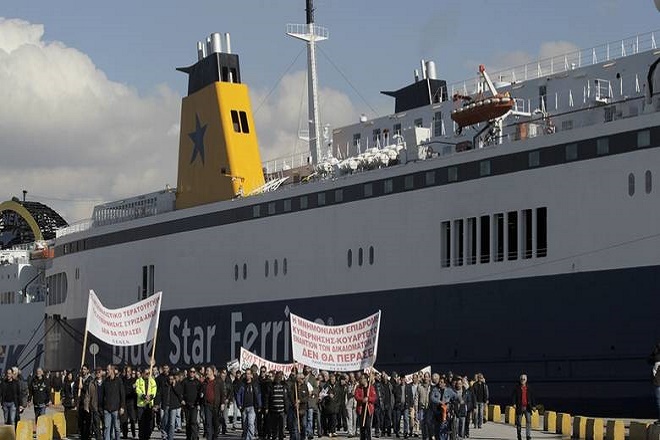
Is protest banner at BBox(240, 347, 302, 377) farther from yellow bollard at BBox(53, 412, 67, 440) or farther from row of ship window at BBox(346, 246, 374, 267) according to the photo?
row of ship window at BBox(346, 246, 374, 267)

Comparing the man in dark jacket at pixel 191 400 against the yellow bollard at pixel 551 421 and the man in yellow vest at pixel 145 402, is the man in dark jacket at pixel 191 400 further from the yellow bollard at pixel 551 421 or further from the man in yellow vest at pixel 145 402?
the yellow bollard at pixel 551 421

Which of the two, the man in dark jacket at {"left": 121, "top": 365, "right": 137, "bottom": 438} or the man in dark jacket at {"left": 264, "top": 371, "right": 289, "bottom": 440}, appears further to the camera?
the man in dark jacket at {"left": 121, "top": 365, "right": 137, "bottom": 438}

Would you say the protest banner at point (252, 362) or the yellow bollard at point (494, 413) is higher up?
the protest banner at point (252, 362)

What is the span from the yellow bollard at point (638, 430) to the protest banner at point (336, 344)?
230 inches

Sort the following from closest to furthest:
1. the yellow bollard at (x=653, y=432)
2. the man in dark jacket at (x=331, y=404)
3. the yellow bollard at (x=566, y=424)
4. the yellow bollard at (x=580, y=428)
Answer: the yellow bollard at (x=653, y=432), the yellow bollard at (x=580, y=428), the yellow bollard at (x=566, y=424), the man in dark jacket at (x=331, y=404)

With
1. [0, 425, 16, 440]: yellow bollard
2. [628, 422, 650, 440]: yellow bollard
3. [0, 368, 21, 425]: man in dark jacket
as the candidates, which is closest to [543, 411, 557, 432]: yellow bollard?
[628, 422, 650, 440]: yellow bollard

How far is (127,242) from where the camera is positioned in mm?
54750

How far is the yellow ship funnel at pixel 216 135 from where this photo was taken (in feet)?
160

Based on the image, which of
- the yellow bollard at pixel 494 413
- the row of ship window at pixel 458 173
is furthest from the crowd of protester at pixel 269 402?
the row of ship window at pixel 458 173

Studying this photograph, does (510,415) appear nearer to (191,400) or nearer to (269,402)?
(269,402)

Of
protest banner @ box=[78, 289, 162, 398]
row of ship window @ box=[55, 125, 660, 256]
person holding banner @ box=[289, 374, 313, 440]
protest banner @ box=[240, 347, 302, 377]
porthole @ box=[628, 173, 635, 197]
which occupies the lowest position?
person holding banner @ box=[289, 374, 313, 440]

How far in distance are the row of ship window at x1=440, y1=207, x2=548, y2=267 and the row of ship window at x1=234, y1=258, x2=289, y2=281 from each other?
8461 mm

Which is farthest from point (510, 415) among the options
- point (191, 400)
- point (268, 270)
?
point (268, 270)

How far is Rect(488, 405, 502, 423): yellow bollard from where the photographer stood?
33.3m
